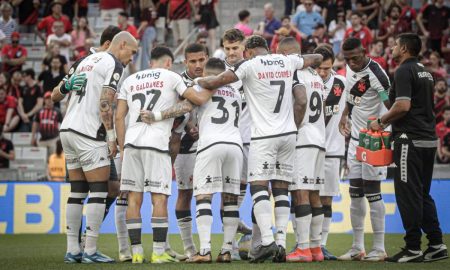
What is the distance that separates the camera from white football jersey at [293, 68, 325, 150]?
1208cm

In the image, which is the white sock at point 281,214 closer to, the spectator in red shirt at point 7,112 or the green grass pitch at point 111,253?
the green grass pitch at point 111,253

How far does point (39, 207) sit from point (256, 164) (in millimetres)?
8478

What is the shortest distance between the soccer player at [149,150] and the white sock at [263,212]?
1.09 m

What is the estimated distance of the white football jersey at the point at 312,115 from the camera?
476 inches

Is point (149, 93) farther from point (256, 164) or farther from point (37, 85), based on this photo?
point (37, 85)

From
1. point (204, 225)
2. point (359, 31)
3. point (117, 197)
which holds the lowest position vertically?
point (204, 225)

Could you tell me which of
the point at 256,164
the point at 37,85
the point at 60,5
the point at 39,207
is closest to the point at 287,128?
the point at 256,164

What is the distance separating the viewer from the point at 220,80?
11.3 metres

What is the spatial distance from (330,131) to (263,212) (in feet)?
7.31

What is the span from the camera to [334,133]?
13.0 m

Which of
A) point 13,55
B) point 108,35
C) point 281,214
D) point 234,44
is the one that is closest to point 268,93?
point 234,44

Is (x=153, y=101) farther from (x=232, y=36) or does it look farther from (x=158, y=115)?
(x=232, y=36)

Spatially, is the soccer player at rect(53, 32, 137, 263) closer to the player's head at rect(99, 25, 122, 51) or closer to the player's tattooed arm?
the player's head at rect(99, 25, 122, 51)

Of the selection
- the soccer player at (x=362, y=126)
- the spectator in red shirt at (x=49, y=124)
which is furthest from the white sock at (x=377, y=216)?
the spectator in red shirt at (x=49, y=124)
